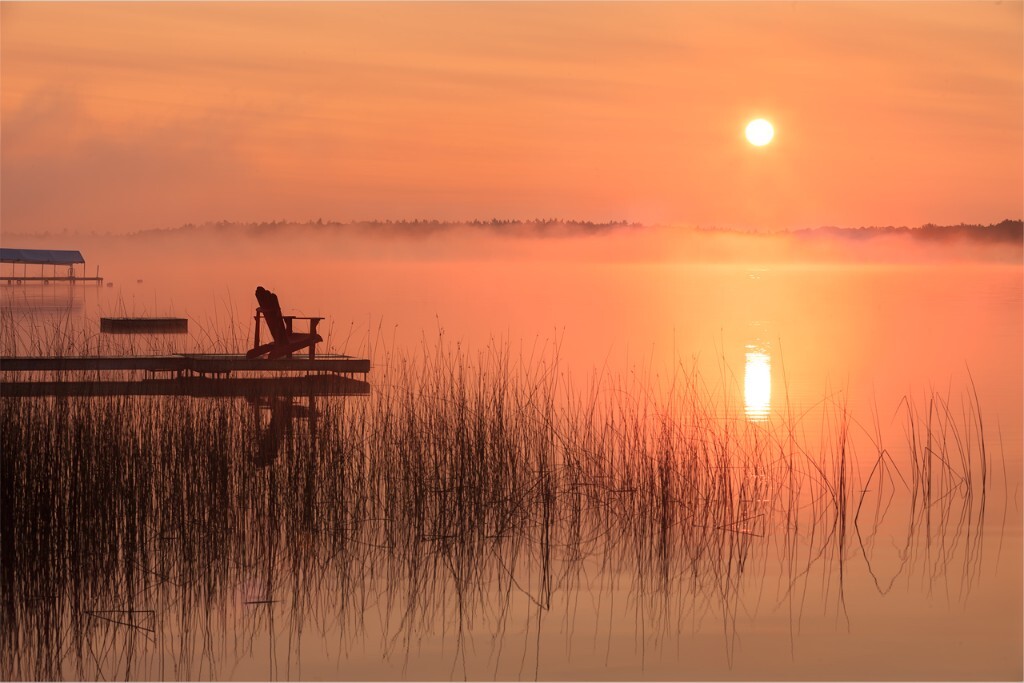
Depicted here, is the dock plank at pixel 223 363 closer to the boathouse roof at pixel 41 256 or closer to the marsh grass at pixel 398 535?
the marsh grass at pixel 398 535

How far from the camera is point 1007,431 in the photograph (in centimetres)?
955

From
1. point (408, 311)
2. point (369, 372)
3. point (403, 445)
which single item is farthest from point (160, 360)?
point (408, 311)

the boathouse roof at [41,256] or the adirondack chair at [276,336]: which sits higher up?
the boathouse roof at [41,256]

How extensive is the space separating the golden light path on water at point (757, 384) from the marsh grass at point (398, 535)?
269 centimetres

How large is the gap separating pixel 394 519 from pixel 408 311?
22.8 m

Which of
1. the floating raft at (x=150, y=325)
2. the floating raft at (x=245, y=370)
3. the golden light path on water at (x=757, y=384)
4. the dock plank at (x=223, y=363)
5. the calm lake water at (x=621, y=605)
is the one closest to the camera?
the calm lake water at (x=621, y=605)

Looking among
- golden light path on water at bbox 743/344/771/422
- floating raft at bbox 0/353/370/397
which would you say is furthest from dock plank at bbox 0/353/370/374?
golden light path on water at bbox 743/344/771/422

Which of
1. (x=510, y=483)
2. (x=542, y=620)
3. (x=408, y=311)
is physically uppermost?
(x=408, y=311)

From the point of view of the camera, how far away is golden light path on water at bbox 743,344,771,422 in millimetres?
9998

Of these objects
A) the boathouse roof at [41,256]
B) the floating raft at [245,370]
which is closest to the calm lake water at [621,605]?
the floating raft at [245,370]

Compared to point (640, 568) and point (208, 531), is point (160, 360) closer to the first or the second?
point (208, 531)

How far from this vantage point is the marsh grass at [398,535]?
181 inches

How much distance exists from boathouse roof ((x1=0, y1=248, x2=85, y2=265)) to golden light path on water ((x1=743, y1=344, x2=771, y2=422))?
138 ft

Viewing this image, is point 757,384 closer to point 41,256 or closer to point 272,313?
point 272,313
